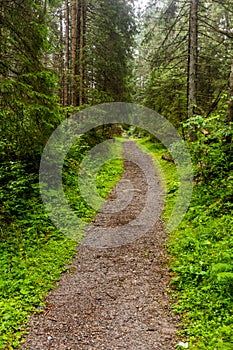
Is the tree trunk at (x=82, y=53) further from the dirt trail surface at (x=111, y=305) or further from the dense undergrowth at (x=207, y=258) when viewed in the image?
the dirt trail surface at (x=111, y=305)

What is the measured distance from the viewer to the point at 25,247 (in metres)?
5.84

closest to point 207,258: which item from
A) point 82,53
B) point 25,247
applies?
point 25,247

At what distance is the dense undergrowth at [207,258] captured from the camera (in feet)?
11.7

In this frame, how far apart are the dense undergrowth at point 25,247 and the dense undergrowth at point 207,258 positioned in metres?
2.18

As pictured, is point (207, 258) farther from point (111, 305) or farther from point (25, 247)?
point (25, 247)

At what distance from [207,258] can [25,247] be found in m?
3.59

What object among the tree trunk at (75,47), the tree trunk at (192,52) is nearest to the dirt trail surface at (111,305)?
the tree trunk at (192,52)

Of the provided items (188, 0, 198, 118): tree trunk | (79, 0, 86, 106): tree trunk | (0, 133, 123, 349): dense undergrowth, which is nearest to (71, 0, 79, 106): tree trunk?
(79, 0, 86, 106): tree trunk

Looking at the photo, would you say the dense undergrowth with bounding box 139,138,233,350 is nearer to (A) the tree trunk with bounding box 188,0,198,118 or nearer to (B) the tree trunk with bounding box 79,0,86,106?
(A) the tree trunk with bounding box 188,0,198,118

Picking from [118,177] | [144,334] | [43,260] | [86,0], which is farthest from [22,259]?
[86,0]

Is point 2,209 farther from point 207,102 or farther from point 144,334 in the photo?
point 207,102

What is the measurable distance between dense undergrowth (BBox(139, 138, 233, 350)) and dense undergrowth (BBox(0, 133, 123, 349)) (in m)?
2.18

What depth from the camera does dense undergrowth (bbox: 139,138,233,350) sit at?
3.58 meters

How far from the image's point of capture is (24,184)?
7.92m
